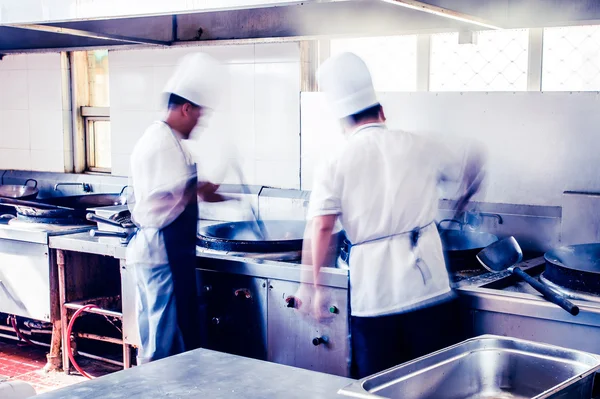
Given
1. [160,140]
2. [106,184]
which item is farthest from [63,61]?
[160,140]

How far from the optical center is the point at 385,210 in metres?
2.56

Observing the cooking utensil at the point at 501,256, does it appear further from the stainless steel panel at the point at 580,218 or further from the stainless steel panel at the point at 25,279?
the stainless steel panel at the point at 25,279

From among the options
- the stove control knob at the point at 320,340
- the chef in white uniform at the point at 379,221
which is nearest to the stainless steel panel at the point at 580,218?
the chef in white uniform at the point at 379,221

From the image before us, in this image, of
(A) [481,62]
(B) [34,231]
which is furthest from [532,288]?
(B) [34,231]

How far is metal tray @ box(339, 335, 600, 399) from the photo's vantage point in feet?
5.04

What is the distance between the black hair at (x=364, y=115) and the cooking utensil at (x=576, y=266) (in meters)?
0.89

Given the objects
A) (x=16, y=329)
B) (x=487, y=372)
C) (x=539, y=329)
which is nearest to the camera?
(x=487, y=372)

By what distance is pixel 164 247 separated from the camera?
3.22m

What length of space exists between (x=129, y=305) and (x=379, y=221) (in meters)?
1.79

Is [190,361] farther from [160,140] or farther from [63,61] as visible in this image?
[63,61]

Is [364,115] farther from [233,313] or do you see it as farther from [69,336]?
[69,336]

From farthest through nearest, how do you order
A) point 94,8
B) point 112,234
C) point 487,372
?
1. point 112,234
2. point 94,8
3. point 487,372

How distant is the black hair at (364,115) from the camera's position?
2596 millimetres

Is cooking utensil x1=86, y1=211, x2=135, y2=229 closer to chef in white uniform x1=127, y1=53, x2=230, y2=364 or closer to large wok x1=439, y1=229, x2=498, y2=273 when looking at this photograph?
chef in white uniform x1=127, y1=53, x2=230, y2=364
